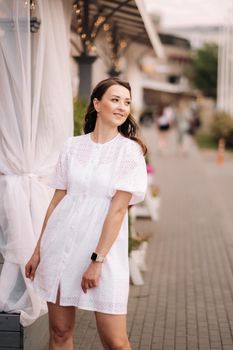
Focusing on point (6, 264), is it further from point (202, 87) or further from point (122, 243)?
point (202, 87)

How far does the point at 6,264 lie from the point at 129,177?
4.70 feet

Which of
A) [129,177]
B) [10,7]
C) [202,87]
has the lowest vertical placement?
[202,87]

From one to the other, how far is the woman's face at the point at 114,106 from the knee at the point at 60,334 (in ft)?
3.81

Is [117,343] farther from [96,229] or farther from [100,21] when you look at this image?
[100,21]

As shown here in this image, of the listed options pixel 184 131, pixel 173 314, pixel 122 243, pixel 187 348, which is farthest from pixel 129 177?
pixel 184 131

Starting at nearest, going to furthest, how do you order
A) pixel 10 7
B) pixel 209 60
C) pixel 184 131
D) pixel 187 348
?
pixel 10 7
pixel 187 348
pixel 184 131
pixel 209 60

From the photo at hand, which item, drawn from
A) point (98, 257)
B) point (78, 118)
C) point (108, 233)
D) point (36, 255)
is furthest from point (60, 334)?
point (78, 118)

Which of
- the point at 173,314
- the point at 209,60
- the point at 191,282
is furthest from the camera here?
the point at 209,60

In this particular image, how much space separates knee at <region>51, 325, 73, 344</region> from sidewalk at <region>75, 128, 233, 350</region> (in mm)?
1537

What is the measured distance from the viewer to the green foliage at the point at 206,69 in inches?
2581

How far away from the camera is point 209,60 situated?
216 ft

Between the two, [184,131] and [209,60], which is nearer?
[184,131]

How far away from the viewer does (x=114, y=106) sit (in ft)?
12.8

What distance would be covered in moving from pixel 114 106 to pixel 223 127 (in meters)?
27.5
